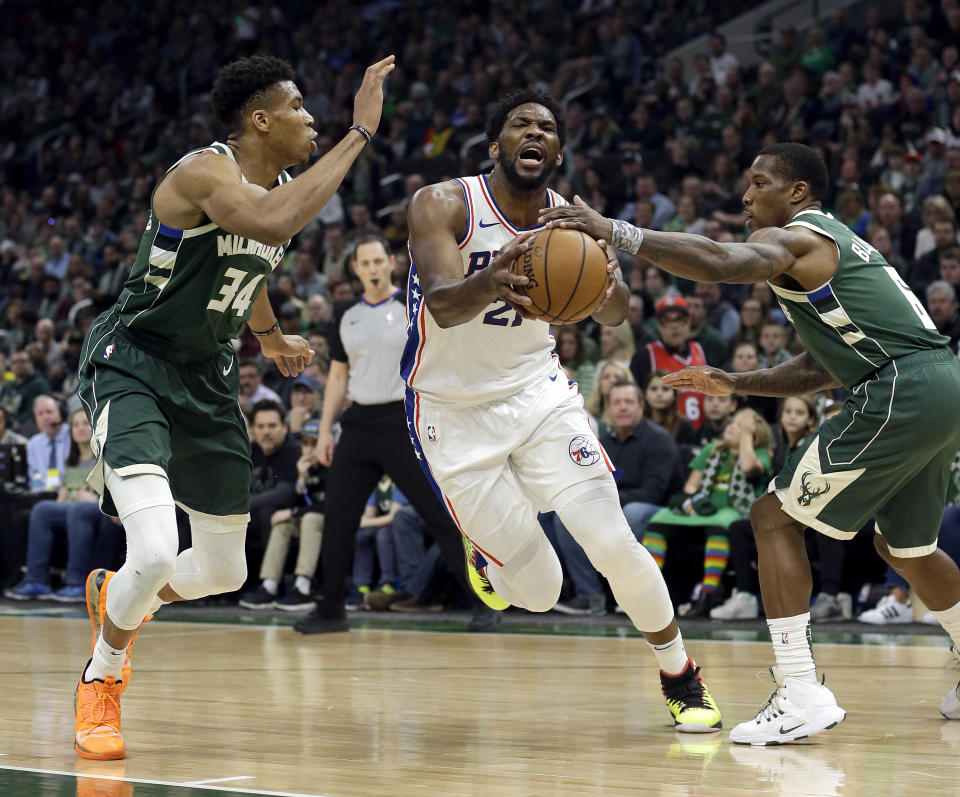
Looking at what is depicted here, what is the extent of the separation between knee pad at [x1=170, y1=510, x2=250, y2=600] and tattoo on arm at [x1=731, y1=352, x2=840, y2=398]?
5.90 feet

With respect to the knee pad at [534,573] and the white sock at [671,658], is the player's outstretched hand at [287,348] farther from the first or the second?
the white sock at [671,658]

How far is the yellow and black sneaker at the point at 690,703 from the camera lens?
449cm

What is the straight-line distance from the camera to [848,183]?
472 inches

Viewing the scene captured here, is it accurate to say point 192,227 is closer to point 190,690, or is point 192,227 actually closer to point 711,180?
point 190,690

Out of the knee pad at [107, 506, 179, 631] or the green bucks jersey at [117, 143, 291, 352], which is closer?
the knee pad at [107, 506, 179, 631]

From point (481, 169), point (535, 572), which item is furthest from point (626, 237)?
point (481, 169)

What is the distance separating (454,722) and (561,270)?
177cm

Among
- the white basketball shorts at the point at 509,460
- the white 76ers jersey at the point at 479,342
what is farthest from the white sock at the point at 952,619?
the white 76ers jersey at the point at 479,342

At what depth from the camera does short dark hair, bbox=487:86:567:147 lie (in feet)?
15.0

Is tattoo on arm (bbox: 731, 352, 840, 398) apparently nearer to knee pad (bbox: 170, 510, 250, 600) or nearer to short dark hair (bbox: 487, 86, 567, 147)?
short dark hair (bbox: 487, 86, 567, 147)

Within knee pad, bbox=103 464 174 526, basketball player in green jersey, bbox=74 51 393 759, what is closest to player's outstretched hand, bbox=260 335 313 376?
basketball player in green jersey, bbox=74 51 393 759

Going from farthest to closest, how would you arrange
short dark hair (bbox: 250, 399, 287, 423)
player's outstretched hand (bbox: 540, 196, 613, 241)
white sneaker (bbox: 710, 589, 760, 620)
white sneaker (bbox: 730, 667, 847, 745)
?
short dark hair (bbox: 250, 399, 287, 423) < white sneaker (bbox: 710, 589, 760, 620) < white sneaker (bbox: 730, 667, 847, 745) < player's outstretched hand (bbox: 540, 196, 613, 241)

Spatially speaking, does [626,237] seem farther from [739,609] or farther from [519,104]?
[739,609]

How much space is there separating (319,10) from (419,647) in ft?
51.0
